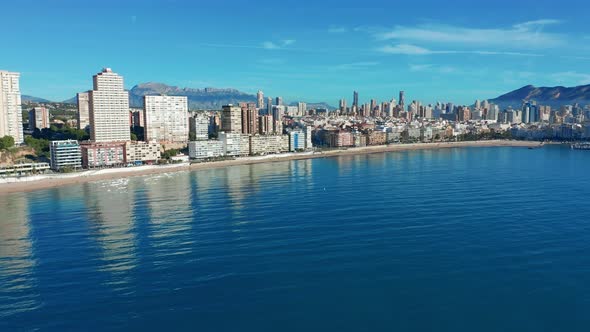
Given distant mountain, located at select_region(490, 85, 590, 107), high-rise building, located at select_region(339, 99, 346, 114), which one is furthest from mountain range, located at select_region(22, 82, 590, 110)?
high-rise building, located at select_region(339, 99, 346, 114)

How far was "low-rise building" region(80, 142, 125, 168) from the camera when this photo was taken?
2192cm

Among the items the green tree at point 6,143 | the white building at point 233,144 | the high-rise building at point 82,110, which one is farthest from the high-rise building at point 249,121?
the green tree at point 6,143

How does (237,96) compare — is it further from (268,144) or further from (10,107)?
(10,107)

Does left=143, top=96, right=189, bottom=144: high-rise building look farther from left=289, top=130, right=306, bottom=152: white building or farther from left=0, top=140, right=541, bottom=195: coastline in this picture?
left=289, top=130, right=306, bottom=152: white building

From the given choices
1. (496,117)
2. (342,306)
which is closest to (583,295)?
(342,306)

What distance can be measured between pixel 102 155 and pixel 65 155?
5.60 ft

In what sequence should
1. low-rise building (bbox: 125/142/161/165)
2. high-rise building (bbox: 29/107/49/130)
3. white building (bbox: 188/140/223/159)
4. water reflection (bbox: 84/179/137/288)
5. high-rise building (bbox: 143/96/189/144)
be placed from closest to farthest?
water reflection (bbox: 84/179/137/288)
low-rise building (bbox: 125/142/161/165)
white building (bbox: 188/140/223/159)
high-rise building (bbox: 143/96/189/144)
high-rise building (bbox: 29/107/49/130)

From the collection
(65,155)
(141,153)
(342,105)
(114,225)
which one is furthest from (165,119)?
(342,105)

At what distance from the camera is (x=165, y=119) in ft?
104

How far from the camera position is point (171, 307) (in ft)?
19.8

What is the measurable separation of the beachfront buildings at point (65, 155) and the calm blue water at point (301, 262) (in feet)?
24.4

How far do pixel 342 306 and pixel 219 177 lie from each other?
565 inches

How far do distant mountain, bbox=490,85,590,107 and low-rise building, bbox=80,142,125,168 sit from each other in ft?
405

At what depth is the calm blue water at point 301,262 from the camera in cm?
577
